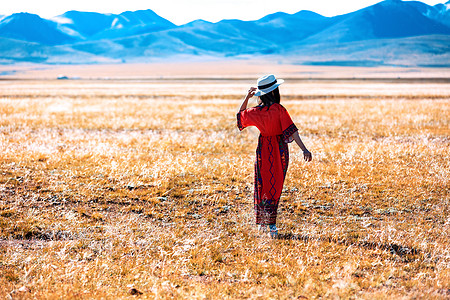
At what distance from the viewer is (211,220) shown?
7520 mm

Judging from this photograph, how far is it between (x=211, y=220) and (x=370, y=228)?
106 inches

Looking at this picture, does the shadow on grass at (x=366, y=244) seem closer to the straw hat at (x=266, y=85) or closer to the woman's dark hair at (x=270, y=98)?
the woman's dark hair at (x=270, y=98)

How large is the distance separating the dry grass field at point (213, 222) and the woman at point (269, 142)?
526 millimetres

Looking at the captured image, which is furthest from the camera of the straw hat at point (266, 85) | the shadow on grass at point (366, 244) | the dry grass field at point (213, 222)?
the straw hat at point (266, 85)

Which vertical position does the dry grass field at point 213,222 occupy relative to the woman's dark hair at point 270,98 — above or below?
below

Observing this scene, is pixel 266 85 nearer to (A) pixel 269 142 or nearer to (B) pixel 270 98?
(B) pixel 270 98

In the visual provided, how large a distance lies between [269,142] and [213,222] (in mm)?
1895

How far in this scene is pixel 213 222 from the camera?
24.3 feet

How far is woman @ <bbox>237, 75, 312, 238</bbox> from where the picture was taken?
6.22m

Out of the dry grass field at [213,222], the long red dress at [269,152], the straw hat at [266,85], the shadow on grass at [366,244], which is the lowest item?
the shadow on grass at [366,244]

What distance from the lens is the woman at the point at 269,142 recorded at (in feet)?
20.4

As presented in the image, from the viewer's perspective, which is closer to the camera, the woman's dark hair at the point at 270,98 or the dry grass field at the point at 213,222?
the dry grass field at the point at 213,222

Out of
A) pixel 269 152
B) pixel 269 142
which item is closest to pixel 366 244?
pixel 269 152

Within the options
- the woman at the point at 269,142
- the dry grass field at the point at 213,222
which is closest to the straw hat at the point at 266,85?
the woman at the point at 269,142
